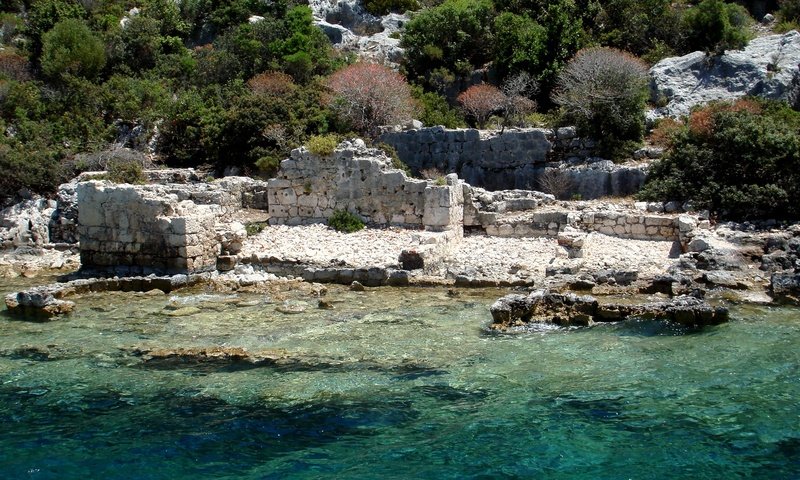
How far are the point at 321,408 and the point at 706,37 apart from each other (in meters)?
25.0

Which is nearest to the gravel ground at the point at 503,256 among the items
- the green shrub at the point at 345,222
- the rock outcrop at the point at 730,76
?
the green shrub at the point at 345,222

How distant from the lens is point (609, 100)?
2452 cm

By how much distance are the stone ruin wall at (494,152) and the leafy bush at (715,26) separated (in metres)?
7.53

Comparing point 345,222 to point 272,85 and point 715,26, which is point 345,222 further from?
point 715,26

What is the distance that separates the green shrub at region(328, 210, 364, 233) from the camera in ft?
64.6

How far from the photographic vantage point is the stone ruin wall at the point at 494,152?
2420cm

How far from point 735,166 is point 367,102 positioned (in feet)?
34.0

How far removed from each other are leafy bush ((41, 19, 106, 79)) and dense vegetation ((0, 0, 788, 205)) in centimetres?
6

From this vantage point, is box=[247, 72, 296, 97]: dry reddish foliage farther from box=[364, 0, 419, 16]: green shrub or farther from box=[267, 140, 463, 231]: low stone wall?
box=[364, 0, 419, 16]: green shrub

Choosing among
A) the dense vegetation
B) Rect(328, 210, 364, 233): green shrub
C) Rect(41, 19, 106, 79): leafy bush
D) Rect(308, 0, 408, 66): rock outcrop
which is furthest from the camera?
Rect(308, 0, 408, 66): rock outcrop

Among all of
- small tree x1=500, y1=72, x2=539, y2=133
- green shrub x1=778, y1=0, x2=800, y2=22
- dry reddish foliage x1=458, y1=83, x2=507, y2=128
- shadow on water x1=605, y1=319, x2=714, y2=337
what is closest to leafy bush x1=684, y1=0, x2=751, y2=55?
green shrub x1=778, y1=0, x2=800, y2=22

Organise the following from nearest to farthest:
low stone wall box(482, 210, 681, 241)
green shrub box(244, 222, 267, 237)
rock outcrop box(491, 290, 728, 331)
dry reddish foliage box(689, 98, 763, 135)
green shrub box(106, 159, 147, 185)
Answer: rock outcrop box(491, 290, 728, 331) → low stone wall box(482, 210, 681, 241) → green shrub box(244, 222, 267, 237) → dry reddish foliage box(689, 98, 763, 135) → green shrub box(106, 159, 147, 185)

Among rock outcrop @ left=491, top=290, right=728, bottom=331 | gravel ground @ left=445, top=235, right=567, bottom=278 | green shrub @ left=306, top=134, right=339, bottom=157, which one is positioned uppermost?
green shrub @ left=306, top=134, right=339, bottom=157

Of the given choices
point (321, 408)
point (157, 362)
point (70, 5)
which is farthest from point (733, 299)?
point (70, 5)
